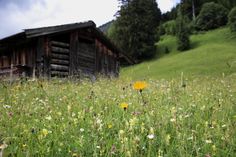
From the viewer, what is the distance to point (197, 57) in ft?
191

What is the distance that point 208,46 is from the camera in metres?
64.1

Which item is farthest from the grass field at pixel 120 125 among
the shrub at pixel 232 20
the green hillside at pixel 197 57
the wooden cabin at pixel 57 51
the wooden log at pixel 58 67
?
the shrub at pixel 232 20

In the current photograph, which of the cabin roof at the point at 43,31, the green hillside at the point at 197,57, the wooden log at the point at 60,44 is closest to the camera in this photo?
the cabin roof at the point at 43,31

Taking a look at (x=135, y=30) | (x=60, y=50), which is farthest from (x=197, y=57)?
(x=60, y=50)

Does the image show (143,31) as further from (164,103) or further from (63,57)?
(164,103)

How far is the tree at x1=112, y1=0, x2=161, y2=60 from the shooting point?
69.2 m

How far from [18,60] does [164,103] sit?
1592 cm

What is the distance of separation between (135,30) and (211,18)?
20.3 m

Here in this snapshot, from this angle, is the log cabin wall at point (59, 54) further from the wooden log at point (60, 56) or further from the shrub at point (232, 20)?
the shrub at point (232, 20)

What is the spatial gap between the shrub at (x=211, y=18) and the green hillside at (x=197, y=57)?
3027 mm

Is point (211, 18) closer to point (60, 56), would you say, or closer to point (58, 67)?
point (60, 56)

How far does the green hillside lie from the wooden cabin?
18536 millimetres

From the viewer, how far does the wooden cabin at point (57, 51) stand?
739 inches

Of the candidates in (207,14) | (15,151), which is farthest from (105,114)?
(207,14)
